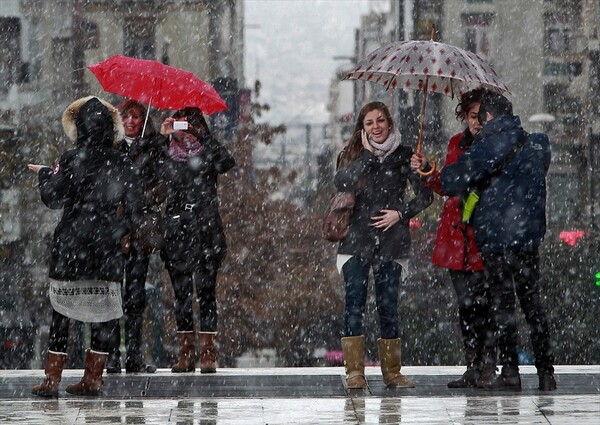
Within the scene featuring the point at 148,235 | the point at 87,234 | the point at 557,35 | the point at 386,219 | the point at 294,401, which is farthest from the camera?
the point at 557,35

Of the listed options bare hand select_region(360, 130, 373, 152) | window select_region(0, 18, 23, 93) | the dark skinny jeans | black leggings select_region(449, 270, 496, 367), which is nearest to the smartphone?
bare hand select_region(360, 130, 373, 152)

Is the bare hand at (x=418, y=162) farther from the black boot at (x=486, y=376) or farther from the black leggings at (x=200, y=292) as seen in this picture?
the black leggings at (x=200, y=292)

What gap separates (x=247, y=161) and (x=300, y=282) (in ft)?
13.0

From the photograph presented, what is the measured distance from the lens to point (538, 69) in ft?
155

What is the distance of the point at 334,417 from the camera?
689 cm

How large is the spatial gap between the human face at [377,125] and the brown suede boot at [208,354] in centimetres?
180

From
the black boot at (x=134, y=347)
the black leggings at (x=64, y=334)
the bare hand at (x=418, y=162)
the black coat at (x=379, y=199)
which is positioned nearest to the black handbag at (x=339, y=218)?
the black coat at (x=379, y=199)

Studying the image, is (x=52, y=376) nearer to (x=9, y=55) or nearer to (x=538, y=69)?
(x=9, y=55)

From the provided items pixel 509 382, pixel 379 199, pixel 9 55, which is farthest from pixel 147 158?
pixel 9 55

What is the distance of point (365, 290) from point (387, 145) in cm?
85

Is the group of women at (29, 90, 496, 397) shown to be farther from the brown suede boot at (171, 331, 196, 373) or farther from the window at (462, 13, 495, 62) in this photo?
the window at (462, 13, 495, 62)

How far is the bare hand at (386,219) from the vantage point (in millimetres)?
8156

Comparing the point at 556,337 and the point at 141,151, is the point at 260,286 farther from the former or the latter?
the point at 141,151

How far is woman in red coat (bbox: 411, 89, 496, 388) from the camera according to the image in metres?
8.13
